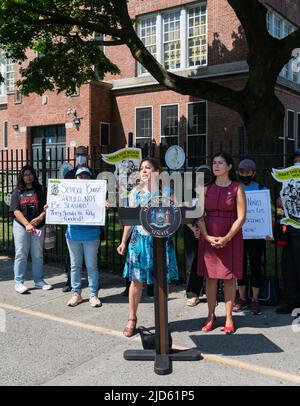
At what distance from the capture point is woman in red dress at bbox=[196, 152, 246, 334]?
4.83 meters

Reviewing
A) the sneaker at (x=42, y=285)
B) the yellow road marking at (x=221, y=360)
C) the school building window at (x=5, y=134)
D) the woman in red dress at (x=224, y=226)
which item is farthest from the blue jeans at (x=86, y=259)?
the school building window at (x=5, y=134)

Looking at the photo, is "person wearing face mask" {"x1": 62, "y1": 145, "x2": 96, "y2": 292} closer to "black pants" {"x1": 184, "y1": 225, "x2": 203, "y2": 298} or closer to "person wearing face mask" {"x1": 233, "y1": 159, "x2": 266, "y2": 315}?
"black pants" {"x1": 184, "y1": 225, "x2": 203, "y2": 298}

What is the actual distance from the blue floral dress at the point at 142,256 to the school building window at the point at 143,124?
17568 mm

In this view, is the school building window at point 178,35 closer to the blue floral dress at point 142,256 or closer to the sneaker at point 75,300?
the sneaker at point 75,300

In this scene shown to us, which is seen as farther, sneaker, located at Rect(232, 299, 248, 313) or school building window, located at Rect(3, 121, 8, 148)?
school building window, located at Rect(3, 121, 8, 148)

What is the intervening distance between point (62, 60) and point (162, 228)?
12.6 metres

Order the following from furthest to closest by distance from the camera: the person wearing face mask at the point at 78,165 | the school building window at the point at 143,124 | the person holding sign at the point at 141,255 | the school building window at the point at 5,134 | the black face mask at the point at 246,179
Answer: the school building window at the point at 5,134 < the school building window at the point at 143,124 < the person wearing face mask at the point at 78,165 < the black face mask at the point at 246,179 < the person holding sign at the point at 141,255

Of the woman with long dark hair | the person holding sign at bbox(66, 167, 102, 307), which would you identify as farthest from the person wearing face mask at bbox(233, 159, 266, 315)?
the woman with long dark hair

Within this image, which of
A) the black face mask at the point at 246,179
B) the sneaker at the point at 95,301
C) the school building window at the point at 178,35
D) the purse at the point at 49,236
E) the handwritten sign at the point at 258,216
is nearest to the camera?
the handwritten sign at the point at 258,216

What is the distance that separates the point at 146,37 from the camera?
2205cm

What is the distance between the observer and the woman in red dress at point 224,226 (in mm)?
4828

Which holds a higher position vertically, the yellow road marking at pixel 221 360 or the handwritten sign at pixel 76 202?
the handwritten sign at pixel 76 202

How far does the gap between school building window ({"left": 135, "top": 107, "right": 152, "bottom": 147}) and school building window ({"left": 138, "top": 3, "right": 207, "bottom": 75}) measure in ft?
6.39

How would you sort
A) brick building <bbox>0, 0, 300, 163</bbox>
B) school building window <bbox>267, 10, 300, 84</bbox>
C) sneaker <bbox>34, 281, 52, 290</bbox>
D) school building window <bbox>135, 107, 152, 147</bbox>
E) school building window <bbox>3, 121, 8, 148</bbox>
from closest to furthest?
sneaker <bbox>34, 281, 52, 290</bbox>
brick building <bbox>0, 0, 300, 163</bbox>
school building window <bbox>267, 10, 300, 84</bbox>
school building window <bbox>135, 107, 152, 147</bbox>
school building window <bbox>3, 121, 8, 148</bbox>
